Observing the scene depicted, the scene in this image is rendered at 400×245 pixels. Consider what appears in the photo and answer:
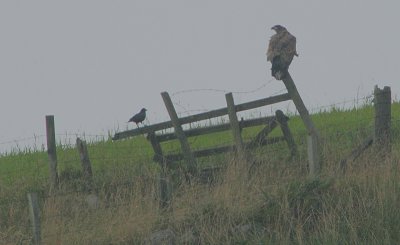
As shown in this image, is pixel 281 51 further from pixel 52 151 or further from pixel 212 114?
pixel 52 151

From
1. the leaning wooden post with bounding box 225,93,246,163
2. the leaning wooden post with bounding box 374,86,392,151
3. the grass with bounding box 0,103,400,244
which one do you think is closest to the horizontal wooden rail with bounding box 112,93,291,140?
the leaning wooden post with bounding box 225,93,246,163

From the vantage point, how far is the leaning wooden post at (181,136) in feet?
55.8

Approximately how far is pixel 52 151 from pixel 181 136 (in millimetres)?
1981

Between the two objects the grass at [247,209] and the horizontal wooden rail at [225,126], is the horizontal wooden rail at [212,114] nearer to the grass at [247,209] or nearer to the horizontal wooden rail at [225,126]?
the horizontal wooden rail at [225,126]

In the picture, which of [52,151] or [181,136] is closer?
[52,151]

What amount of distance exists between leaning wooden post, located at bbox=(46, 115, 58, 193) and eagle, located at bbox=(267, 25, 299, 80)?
11.3 feet

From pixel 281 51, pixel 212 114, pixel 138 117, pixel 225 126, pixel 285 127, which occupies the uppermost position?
pixel 281 51

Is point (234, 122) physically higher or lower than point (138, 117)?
lower

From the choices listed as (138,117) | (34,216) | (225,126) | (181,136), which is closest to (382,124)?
(225,126)

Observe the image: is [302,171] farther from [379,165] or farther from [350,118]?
[350,118]

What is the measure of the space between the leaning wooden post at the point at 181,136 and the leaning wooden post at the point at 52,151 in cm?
182

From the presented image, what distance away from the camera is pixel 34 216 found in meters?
13.6

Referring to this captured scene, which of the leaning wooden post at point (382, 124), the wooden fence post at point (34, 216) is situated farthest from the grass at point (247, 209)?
the wooden fence post at point (34, 216)

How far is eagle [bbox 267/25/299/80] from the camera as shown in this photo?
16.9 metres
